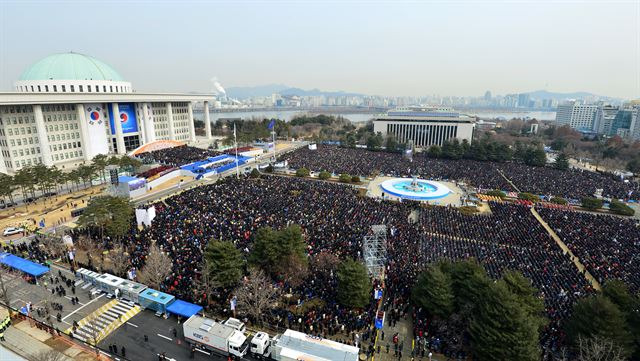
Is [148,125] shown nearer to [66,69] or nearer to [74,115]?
[74,115]

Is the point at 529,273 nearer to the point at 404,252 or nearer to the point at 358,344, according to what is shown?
the point at 404,252

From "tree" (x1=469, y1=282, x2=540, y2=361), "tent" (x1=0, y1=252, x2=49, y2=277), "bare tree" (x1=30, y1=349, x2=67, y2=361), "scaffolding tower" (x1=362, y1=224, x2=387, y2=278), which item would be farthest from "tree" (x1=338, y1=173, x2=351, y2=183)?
"bare tree" (x1=30, y1=349, x2=67, y2=361)

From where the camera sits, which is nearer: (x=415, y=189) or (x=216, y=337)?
(x=216, y=337)

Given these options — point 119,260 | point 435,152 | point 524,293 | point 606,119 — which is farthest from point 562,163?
point 606,119

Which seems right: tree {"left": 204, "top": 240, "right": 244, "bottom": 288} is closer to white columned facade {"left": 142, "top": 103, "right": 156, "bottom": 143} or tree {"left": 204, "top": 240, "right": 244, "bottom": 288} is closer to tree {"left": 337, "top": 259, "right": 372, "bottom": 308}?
tree {"left": 337, "top": 259, "right": 372, "bottom": 308}

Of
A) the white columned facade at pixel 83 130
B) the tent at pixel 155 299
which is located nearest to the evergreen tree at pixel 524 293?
the tent at pixel 155 299

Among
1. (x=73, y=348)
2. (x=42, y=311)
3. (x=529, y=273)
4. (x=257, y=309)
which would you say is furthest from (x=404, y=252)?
(x=42, y=311)
